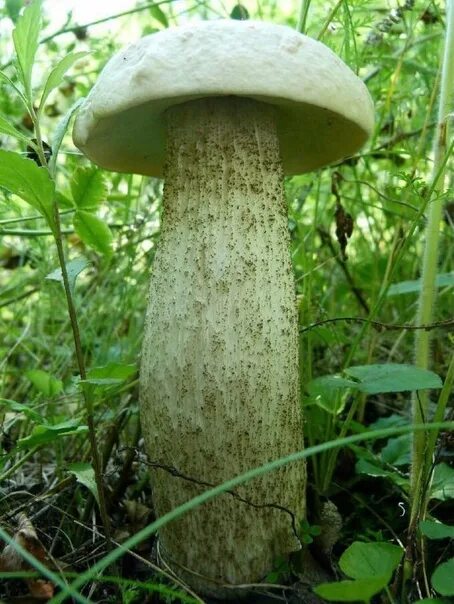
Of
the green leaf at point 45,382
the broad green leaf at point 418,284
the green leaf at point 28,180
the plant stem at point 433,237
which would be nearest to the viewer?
the green leaf at point 28,180

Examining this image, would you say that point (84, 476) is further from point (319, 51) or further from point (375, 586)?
point (319, 51)

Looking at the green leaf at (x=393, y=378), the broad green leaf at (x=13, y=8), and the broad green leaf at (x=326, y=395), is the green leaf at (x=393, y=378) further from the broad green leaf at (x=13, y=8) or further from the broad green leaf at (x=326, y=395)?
the broad green leaf at (x=13, y=8)

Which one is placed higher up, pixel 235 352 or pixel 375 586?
pixel 235 352

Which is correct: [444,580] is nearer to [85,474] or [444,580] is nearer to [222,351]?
[222,351]

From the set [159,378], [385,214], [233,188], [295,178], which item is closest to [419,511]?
[159,378]

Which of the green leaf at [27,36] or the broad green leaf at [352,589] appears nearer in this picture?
the broad green leaf at [352,589]

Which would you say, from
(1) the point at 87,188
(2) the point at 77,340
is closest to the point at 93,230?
(1) the point at 87,188

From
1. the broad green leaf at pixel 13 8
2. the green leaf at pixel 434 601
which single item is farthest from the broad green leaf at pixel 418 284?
the broad green leaf at pixel 13 8
